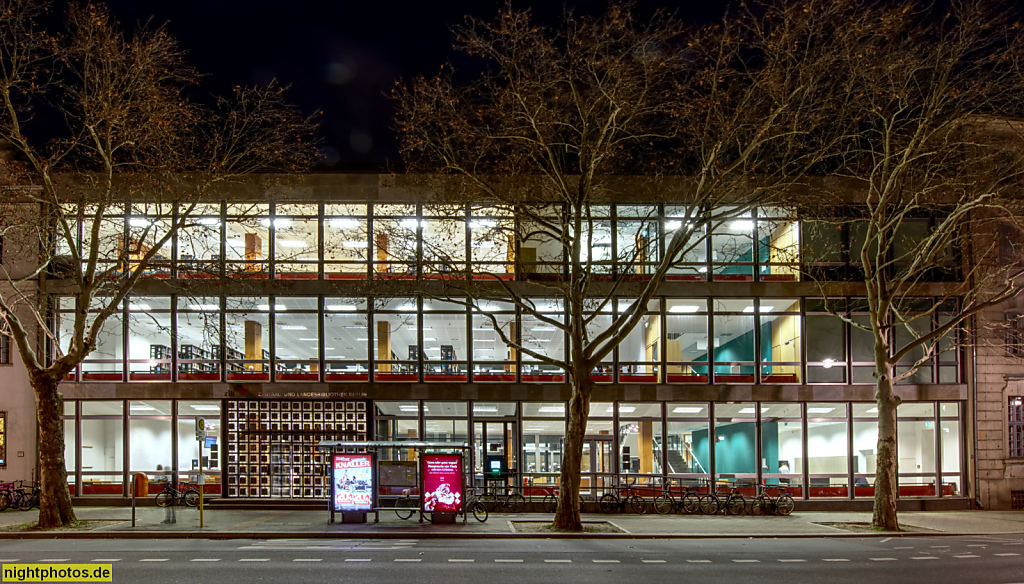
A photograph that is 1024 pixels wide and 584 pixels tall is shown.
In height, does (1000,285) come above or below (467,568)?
above

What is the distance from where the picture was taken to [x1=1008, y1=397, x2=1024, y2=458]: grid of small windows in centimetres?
2717

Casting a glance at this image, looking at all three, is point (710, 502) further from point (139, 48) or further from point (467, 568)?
point (139, 48)

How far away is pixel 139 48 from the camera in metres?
19.8

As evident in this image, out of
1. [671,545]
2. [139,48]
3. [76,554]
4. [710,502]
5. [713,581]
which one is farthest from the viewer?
[710,502]

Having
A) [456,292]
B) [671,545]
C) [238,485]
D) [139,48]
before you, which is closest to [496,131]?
[456,292]

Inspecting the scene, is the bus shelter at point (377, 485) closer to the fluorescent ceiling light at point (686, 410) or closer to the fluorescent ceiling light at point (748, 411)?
the fluorescent ceiling light at point (686, 410)

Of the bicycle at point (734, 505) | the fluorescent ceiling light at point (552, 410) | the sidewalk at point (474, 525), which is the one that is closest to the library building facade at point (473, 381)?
the fluorescent ceiling light at point (552, 410)

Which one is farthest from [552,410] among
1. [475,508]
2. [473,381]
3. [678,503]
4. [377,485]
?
[377,485]

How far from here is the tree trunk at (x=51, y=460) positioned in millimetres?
19688

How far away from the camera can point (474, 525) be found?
68.3 ft

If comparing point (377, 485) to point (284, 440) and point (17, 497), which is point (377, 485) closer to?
point (284, 440)

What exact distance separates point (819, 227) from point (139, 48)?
20.7 metres

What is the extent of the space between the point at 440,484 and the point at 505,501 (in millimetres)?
4746

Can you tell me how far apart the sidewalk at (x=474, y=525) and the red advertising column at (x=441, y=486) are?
1.36 feet
